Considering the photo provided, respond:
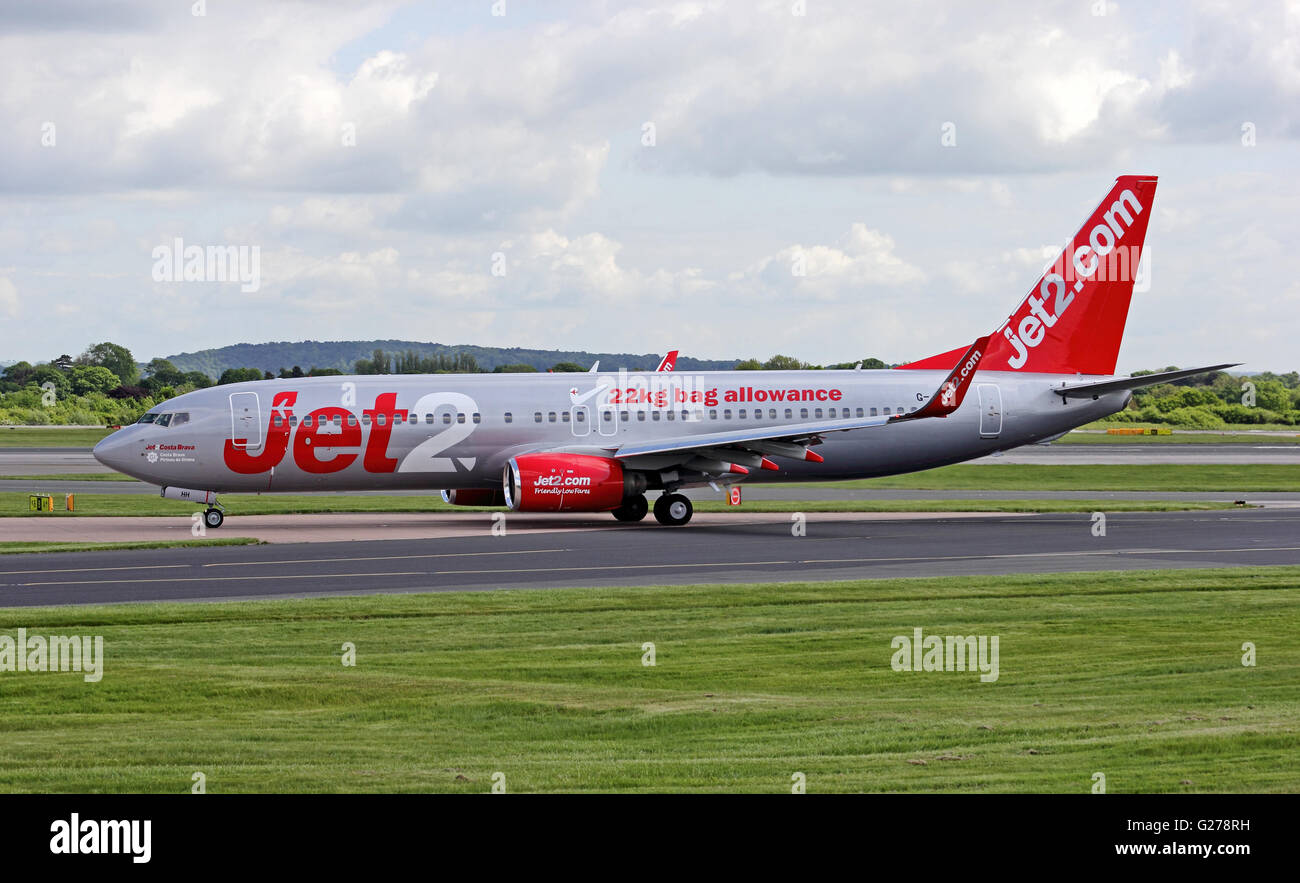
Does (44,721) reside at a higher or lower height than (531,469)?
lower

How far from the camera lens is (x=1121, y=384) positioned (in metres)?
41.8

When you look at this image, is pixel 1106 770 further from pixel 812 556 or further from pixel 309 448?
pixel 309 448

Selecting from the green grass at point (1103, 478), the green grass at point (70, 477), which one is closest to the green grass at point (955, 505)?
the green grass at point (1103, 478)

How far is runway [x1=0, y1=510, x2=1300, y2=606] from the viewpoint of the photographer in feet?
87.6

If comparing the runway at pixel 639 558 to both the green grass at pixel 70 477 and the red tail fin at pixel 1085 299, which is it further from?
the green grass at pixel 70 477

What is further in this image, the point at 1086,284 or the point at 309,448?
the point at 1086,284

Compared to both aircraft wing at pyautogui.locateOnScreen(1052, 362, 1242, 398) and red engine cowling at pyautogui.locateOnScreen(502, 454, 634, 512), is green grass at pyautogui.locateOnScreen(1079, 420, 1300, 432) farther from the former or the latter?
red engine cowling at pyautogui.locateOnScreen(502, 454, 634, 512)

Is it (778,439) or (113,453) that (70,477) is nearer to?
(113,453)

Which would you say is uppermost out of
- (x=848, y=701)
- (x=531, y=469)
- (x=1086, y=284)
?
(x=1086, y=284)

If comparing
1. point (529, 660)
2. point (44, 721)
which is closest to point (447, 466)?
point (529, 660)

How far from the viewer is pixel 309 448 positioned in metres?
38.7

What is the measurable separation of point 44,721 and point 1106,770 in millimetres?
10706
